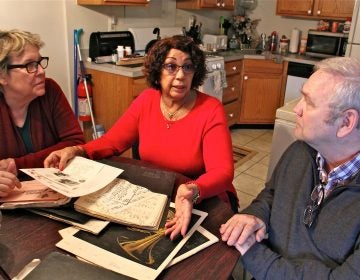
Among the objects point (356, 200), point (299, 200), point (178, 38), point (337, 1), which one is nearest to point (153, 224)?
point (299, 200)

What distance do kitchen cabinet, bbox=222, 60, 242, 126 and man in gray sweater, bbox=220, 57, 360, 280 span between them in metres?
2.84

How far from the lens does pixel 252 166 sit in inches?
132

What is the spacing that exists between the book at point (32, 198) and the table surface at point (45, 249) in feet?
0.10

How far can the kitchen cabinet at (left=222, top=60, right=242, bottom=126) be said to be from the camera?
392 cm

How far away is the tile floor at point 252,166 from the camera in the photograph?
9.45ft

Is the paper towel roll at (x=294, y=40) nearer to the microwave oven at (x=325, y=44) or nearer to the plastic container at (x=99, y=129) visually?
the microwave oven at (x=325, y=44)

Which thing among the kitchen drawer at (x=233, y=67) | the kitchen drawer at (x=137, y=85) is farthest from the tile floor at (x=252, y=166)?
the kitchen drawer at (x=137, y=85)

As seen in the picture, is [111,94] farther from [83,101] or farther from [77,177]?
[77,177]

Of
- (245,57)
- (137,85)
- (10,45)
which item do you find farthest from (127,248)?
(245,57)

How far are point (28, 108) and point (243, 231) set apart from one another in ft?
3.85

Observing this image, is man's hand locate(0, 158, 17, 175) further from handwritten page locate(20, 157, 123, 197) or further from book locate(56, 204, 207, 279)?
book locate(56, 204, 207, 279)

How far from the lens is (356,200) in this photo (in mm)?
973

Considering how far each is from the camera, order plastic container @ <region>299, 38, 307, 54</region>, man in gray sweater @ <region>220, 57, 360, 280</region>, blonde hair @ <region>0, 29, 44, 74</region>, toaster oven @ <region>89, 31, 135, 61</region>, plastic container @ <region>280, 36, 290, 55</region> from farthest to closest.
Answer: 1. plastic container @ <region>280, 36, 290, 55</region>
2. plastic container @ <region>299, 38, 307, 54</region>
3. toaster oven @ <region>89, 31, 135, 61</region>
4. blonde hair @ <region>0, 29, 44, 74</region>
5. man in gray sweater @ <region>220, 57, 360, 280</region>

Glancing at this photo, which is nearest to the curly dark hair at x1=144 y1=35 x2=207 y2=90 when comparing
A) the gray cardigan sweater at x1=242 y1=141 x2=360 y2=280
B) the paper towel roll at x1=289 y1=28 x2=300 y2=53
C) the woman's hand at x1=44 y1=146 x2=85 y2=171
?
the woman's hand at x1=44 y1=146 x2=85 y2=171
